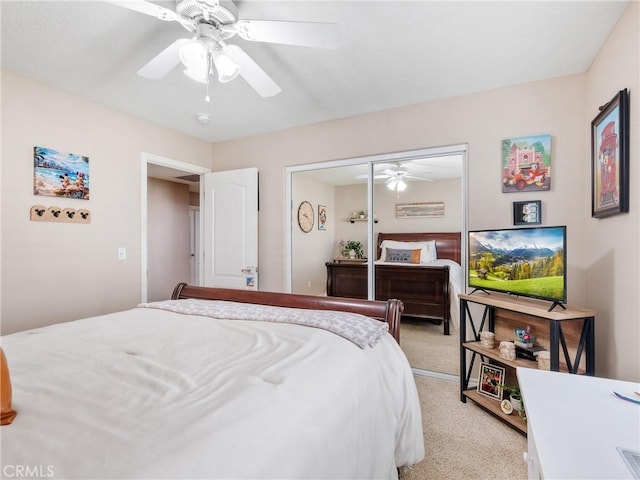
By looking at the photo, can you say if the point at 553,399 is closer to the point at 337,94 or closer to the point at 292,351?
the point at 292,351

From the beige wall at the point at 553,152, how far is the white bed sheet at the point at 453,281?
44 centimetres

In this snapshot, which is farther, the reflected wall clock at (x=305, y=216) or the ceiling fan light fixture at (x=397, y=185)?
the reflected wall clock at (x=305, y=216)

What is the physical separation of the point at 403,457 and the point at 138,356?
1357mm

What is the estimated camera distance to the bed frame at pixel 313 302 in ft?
5.99

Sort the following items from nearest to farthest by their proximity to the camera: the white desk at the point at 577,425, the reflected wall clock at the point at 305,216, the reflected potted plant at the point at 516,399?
the white desk at the point at 577,425, the reflected potted plant at the point at 516,399, the reflected wall clock at the point at 305,216

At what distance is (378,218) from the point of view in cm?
315

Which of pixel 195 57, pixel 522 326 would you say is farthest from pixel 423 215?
pixel 195 57

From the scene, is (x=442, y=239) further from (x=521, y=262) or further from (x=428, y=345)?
(x=428, y=345)

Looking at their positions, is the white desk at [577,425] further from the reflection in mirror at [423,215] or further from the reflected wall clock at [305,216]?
the reflected wall clock at [305,216]

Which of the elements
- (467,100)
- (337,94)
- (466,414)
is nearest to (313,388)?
(466,414)

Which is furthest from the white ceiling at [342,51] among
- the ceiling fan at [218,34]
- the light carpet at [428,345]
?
the light carpet at [428,345]

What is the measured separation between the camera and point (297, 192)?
358cm

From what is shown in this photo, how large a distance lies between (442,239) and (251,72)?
2152 millimetres

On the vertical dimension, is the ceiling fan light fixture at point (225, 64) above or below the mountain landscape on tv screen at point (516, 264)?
above
